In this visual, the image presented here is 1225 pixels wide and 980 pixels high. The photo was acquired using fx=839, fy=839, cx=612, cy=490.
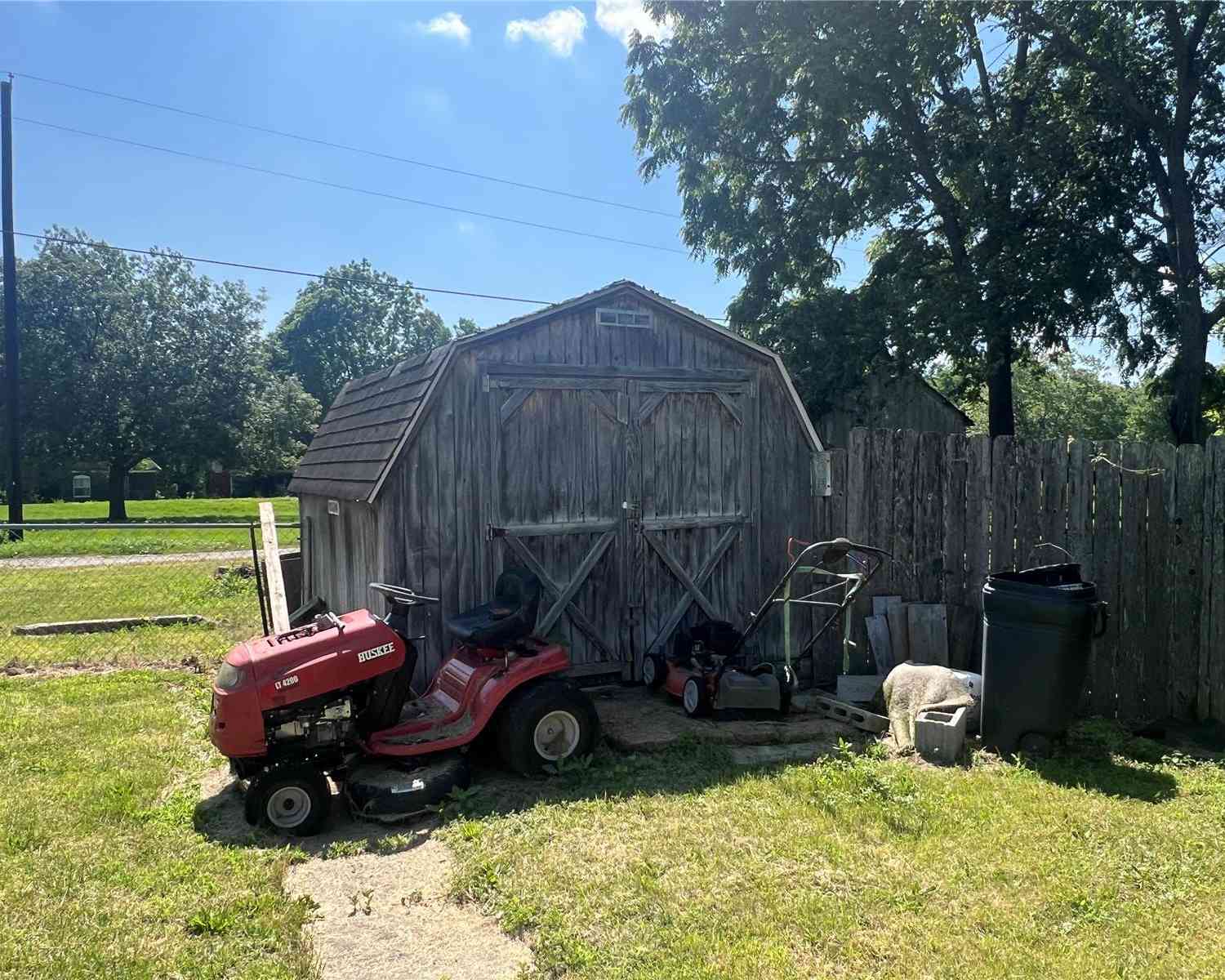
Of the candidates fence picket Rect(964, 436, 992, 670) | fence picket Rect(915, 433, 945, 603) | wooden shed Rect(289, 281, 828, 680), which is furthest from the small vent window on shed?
fence picket Rect(964, 436, 992, 670)

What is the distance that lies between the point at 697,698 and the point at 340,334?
4642 centimetres

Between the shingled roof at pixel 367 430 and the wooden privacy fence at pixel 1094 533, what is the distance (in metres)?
3.58

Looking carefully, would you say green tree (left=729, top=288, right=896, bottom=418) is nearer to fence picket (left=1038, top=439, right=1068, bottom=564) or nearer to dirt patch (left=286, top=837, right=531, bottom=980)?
fence picket (left=1038, top=439, right=1068, bottom=564)

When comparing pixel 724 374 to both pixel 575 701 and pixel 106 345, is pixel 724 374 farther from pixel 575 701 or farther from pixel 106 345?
pixel 106 345

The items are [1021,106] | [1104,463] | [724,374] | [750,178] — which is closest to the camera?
[1104,463]

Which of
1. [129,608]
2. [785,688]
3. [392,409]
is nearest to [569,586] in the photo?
[785,688]

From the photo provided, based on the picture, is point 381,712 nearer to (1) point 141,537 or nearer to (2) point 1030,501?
(2) point 1030,501

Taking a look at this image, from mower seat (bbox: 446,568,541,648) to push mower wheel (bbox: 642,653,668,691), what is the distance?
4.62ft

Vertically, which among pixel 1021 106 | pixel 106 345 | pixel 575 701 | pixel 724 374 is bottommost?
pixel 575 701

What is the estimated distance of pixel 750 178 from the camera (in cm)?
1731

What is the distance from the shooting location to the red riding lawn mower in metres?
4.29

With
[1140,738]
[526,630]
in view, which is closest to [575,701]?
[526,630]

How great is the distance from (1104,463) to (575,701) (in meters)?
4.18

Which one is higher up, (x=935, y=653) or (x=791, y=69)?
(x=791, y=69)
